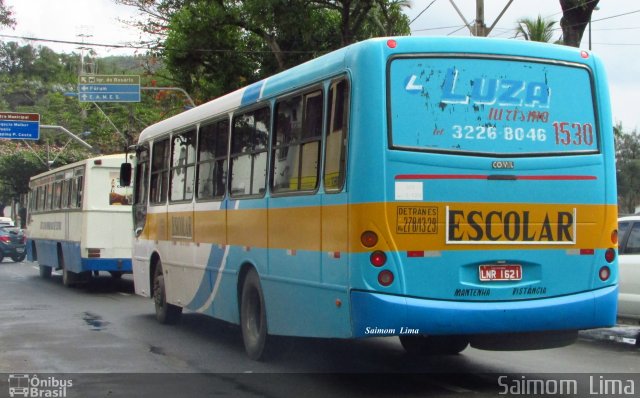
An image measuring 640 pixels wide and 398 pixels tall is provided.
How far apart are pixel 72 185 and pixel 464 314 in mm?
16110

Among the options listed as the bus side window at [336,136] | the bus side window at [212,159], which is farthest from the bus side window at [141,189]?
the bus side window at [336,136]

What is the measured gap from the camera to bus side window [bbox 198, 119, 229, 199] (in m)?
11.3

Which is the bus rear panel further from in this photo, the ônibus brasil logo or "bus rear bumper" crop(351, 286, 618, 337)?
the ônibus brasil logo

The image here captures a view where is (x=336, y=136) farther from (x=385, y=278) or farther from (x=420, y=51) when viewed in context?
(x=385, y=278)

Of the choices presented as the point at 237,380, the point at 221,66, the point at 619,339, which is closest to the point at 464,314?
the point at 237,380

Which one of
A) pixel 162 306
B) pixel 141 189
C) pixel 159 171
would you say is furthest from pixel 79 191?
pixel 162 306

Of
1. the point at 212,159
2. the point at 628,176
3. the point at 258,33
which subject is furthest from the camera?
the point at 628,176

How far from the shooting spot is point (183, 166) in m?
12.9

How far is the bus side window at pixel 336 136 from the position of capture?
812 centimetres

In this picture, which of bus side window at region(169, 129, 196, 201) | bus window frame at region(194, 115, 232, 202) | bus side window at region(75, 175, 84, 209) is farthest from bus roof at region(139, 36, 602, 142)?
bus side window at region(75, 175, 84, 209)

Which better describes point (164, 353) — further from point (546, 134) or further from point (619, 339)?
point (619, 339)

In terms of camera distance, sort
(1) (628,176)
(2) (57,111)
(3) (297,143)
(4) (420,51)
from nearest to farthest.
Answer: (4) (420,51) < (3) (297,143) < (1) (628,176) < (2) (57,111)

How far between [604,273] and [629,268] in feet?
12.2

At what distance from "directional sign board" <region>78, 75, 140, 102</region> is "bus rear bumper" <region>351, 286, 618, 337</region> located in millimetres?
32341
